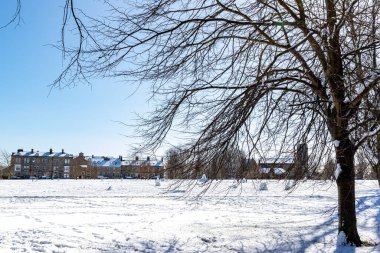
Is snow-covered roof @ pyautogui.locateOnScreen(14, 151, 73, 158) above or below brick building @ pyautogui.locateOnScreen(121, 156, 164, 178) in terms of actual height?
above

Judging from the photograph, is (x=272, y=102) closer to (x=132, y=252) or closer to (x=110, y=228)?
(x=132, y=252)

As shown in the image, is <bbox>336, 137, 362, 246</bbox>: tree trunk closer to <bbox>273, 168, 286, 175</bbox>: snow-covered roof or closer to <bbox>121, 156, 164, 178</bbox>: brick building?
<bbox>273, 168, 286, 175</bbox>: snow-covered roof

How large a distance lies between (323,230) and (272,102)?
528 centimetres

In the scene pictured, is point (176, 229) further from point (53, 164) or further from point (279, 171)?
point (53, 164)

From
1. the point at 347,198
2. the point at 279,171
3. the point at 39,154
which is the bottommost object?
the point at 347,198

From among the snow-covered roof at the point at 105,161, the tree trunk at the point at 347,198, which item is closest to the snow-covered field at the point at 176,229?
the tree trunk at the point at 347,198

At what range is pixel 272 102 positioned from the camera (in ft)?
23.4

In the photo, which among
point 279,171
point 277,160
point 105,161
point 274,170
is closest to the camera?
point 277,160

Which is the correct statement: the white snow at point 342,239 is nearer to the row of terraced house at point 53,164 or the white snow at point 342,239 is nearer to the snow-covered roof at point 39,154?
the row of terraced house at point 53,164

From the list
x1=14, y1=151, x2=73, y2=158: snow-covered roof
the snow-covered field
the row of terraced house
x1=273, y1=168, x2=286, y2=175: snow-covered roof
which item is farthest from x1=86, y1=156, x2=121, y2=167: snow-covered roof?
x1=273, y1=168, x2=286, y2=175: snow-covered roof

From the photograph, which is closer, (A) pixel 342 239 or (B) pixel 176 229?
(A) pixel 342 239

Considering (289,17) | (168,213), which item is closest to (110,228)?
(168,213)

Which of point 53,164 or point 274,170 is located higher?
point 53,164

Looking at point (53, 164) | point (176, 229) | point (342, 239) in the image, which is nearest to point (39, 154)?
point (53, 164)
